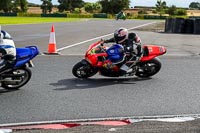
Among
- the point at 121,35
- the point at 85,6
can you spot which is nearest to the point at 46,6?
the point at 85,6

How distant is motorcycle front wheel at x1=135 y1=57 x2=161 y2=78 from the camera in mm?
10102

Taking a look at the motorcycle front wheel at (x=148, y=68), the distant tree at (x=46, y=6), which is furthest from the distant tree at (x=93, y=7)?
the motorcycle front wheel at (x=148, y=68)

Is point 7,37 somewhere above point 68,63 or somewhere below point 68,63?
above

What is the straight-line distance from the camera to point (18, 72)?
834 centimetres

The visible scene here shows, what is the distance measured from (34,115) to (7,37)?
2.19 metres

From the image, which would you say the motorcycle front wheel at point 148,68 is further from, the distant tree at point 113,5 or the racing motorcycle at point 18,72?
the distant tree at point 113,5

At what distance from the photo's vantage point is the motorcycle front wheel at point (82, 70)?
9.67 meters

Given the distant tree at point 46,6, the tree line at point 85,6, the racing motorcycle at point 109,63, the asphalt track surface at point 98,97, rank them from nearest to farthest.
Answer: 1. the asphalt track surface at point 98,97
2. the racing motorcycle at point 109,63
3. the tree line at point 85,6
4. the distant tree at point 46,6

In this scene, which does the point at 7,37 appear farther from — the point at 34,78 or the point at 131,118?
the point at 131,118

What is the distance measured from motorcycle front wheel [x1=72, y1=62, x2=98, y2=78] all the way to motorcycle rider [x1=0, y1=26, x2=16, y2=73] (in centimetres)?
201

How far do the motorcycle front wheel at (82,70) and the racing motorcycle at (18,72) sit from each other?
151 cm

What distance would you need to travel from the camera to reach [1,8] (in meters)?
115

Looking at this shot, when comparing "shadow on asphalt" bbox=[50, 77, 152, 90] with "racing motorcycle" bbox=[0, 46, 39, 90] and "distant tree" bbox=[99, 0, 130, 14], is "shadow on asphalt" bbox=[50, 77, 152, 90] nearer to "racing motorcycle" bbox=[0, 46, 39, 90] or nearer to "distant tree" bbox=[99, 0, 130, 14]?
"racing motorcycle" bbox=[0, 46, 39, 90]

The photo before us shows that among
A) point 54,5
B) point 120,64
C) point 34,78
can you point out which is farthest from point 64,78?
point 54,5
